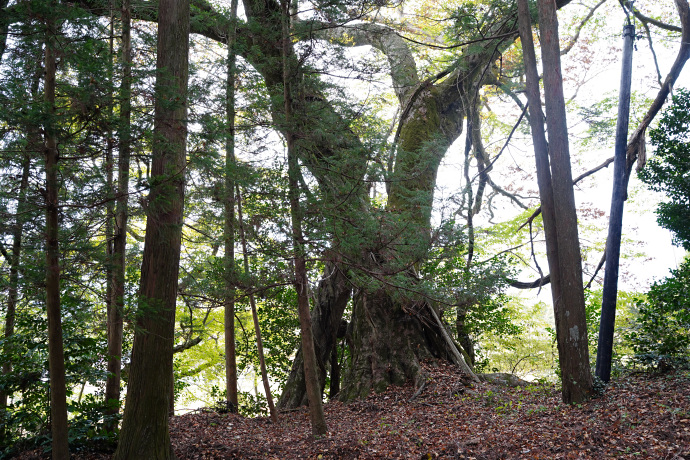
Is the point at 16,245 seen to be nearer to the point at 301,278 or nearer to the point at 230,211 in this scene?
the point at 301,278

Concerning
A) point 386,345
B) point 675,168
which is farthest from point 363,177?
point 675,168

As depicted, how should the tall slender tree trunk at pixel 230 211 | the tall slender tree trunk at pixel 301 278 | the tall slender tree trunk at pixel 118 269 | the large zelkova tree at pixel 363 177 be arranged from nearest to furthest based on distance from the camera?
the tall slender tree trunk at pixel 118 269 < the tall slender tree trunk at pixel 301 278 < the tall slender tree trunk at pixel 230 211 < the large zelkova tree at pixel 363 177

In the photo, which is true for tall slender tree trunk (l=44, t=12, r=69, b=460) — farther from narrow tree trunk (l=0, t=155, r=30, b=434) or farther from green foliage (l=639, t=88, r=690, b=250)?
green foliage (l=639, t=88, r=690, b=250)

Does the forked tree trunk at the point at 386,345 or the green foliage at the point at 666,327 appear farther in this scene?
the forked tree trunk at the point at 386,345

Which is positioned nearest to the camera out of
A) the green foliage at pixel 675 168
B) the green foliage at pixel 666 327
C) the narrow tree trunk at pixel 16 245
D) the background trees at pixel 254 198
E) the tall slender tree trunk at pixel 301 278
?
the narrow tree trunk at pixel 16 245

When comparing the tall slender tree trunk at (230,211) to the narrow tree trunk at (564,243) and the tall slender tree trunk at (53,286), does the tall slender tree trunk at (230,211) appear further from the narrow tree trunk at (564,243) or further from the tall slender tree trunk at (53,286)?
the narrow tree trunk at (564,243)

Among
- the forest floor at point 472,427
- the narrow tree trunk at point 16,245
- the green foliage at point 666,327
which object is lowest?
the forest floor at point 472,427

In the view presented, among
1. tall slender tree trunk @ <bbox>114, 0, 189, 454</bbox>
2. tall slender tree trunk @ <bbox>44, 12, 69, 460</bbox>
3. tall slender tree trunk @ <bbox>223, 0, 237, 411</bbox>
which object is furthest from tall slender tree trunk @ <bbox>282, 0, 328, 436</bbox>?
tall slender tree trunk @ <bbox>44, 12, 69, 460</bbox>

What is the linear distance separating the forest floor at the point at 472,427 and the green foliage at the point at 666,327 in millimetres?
326

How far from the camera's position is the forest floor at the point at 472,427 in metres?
4.53

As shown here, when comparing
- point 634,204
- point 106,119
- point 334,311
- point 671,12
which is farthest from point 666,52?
point 106,119

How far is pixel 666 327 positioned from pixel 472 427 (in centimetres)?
349

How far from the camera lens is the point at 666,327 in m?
6.92

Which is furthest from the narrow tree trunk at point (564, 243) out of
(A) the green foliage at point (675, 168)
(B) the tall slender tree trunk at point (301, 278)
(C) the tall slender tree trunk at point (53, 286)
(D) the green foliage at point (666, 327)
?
(C) the tall slender tree trunk at point (53, 286)
